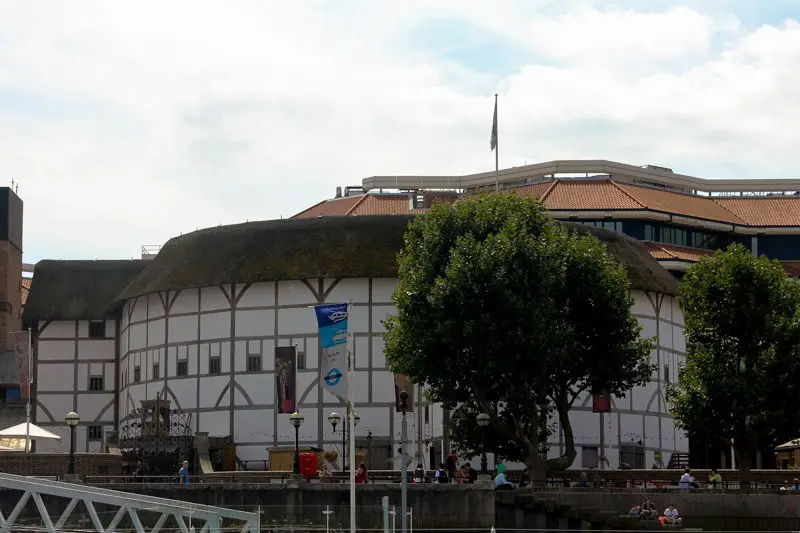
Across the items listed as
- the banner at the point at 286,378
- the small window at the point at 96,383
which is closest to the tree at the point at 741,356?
the banner at the point at 286,378

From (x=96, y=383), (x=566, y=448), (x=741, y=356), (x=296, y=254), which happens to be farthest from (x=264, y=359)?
(x=741, y=356)

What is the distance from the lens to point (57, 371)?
94.1 m

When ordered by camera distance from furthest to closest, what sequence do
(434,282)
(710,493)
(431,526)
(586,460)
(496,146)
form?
(496,146) → (586,460) → (434,282) → (710,493) → (431,526)

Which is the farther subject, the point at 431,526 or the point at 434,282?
the point at 434,282

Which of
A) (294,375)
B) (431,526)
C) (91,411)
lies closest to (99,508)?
(431,526)

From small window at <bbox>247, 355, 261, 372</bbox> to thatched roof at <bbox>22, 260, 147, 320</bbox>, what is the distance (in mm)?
14094

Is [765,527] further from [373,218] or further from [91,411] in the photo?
[91,411]

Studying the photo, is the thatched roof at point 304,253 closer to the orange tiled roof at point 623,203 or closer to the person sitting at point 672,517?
the orange tiled roof at point 623,203

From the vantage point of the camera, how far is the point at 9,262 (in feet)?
337

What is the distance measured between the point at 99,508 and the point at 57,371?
1311 inches

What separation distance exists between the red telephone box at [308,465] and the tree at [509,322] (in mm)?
5023

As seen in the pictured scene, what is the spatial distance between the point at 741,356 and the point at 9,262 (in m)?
49.8

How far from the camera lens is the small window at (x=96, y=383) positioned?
94.1m

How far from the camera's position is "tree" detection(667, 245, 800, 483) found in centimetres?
6900
